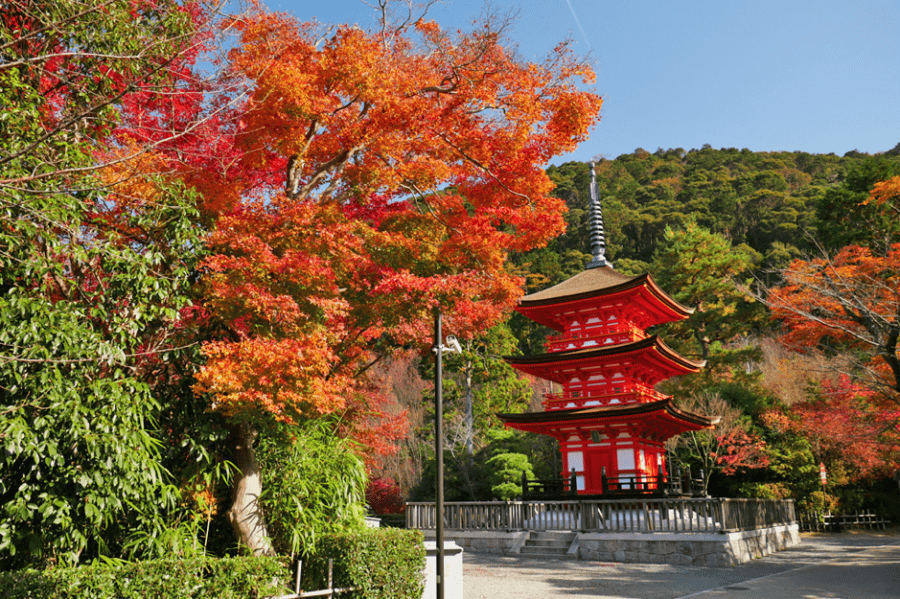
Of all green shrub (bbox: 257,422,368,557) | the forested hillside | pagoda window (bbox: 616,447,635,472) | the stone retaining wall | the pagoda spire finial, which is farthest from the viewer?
the pagoda spire finial

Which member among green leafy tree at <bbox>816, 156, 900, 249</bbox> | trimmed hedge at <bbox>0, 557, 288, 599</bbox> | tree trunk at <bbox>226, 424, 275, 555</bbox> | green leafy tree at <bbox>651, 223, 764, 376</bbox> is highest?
green leafy tree at <bbox>816, 156, 900, 249</bbox>

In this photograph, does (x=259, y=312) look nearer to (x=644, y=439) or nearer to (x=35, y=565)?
(x=35, y=565)

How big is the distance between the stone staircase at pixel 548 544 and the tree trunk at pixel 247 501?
982cm

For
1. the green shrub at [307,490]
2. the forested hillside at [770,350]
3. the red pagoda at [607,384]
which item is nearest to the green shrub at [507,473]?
the forested hillside at [770,350]

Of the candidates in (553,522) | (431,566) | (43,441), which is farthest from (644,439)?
(43,441)

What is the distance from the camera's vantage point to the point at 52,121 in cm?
779

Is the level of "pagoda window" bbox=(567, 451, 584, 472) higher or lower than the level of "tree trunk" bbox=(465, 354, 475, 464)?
lower

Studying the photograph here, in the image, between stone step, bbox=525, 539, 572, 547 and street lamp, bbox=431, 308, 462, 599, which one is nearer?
street lamp, bbox=431, 308, 462, 599

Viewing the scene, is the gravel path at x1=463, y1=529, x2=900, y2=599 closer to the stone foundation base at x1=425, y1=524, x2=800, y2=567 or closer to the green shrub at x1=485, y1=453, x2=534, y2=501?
the stone foundation base at x1=425, y1=524, x2=800, y2=567

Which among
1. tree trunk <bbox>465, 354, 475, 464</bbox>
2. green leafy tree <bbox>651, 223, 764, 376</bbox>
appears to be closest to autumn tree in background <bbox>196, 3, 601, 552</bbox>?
tree trunk <bbox>465, 354, 475, 464</bbox>

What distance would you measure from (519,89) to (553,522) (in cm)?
1245

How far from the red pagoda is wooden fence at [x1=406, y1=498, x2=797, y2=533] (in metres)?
1.12

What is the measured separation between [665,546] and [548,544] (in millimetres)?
3432

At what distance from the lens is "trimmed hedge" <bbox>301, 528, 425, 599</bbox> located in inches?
326
